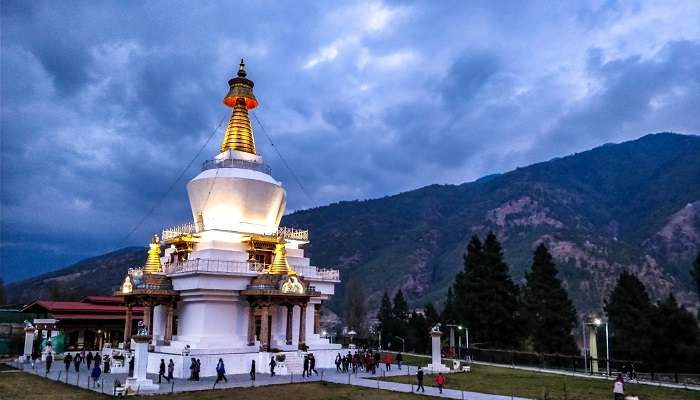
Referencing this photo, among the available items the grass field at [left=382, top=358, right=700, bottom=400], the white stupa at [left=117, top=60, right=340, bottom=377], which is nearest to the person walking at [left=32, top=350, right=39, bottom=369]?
the white stupa at [left=117, top=60, right=340, bottom=377]

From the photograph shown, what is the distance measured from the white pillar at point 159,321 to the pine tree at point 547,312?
31.1 metres

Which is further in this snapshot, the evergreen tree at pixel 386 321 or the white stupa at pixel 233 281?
the evergreen tree at pixel 386 321

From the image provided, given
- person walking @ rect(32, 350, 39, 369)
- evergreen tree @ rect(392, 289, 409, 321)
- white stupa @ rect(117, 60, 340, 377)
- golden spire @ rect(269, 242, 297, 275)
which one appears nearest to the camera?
white stupa @ rect(117, 60, 340, 377)

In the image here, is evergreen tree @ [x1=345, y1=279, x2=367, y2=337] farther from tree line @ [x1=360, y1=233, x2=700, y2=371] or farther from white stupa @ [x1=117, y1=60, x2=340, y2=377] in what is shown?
white stupa @ [x1=117, y1=60, x2=340, y2=377]

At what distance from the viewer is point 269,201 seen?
3944 cm

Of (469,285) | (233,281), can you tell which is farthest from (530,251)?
(233,281)

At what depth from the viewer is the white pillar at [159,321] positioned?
3834 cm

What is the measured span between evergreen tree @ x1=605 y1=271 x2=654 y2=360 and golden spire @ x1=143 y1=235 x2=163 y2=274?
35053mm

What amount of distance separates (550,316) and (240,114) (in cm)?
3095

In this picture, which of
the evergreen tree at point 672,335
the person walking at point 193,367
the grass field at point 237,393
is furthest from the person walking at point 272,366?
the evergreen tree at point 672,335

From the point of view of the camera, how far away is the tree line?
136ft

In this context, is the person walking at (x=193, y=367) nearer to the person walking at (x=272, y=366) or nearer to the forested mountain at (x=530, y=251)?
the person walking at (x=272, y=366)

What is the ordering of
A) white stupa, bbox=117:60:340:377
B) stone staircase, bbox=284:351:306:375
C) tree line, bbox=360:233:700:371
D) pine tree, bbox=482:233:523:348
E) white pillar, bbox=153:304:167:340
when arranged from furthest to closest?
1. pine tree, bbox=482:233:523:348
2. tree line, bbox=360:233:700:371
3. white pillar, bbox=153:304:167:340
4. white stupa, bbox=117:60:340:377
5. stone staircase, bbox=284:351:306:375

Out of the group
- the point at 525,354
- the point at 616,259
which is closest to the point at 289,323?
the point at 525,354
